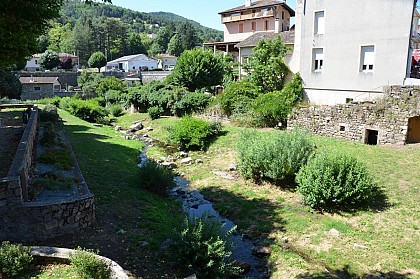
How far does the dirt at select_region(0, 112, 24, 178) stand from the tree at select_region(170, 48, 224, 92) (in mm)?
15943

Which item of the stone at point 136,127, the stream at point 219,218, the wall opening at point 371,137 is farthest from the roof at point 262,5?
the stream at point 219,218

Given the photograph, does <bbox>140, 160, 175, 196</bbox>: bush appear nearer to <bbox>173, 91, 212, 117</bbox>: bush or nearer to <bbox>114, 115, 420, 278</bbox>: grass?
<bbox>114, 115, 420, 278</bbox>: grass

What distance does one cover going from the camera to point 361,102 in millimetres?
18672

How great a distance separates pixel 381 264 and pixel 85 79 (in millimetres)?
55475

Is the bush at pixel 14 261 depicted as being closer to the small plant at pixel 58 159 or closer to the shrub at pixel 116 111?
the small plant at pixel 58 159

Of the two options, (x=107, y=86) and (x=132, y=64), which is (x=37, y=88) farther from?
(x=132, y=64)

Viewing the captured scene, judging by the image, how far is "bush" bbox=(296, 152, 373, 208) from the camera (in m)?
11.2

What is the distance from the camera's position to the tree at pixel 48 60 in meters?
64.8

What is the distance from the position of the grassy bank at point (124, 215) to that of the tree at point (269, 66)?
11.9 meters

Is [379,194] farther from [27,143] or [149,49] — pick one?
[149,49]

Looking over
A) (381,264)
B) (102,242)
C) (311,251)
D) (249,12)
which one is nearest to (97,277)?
(102,242)

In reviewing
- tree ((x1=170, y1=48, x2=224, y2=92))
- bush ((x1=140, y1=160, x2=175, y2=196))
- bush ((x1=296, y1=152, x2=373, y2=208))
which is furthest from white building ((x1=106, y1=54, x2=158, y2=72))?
bush ((x1=296, y1=152, x2=373, y2=208))

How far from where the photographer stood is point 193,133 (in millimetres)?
20578

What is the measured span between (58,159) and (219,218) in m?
6.39
